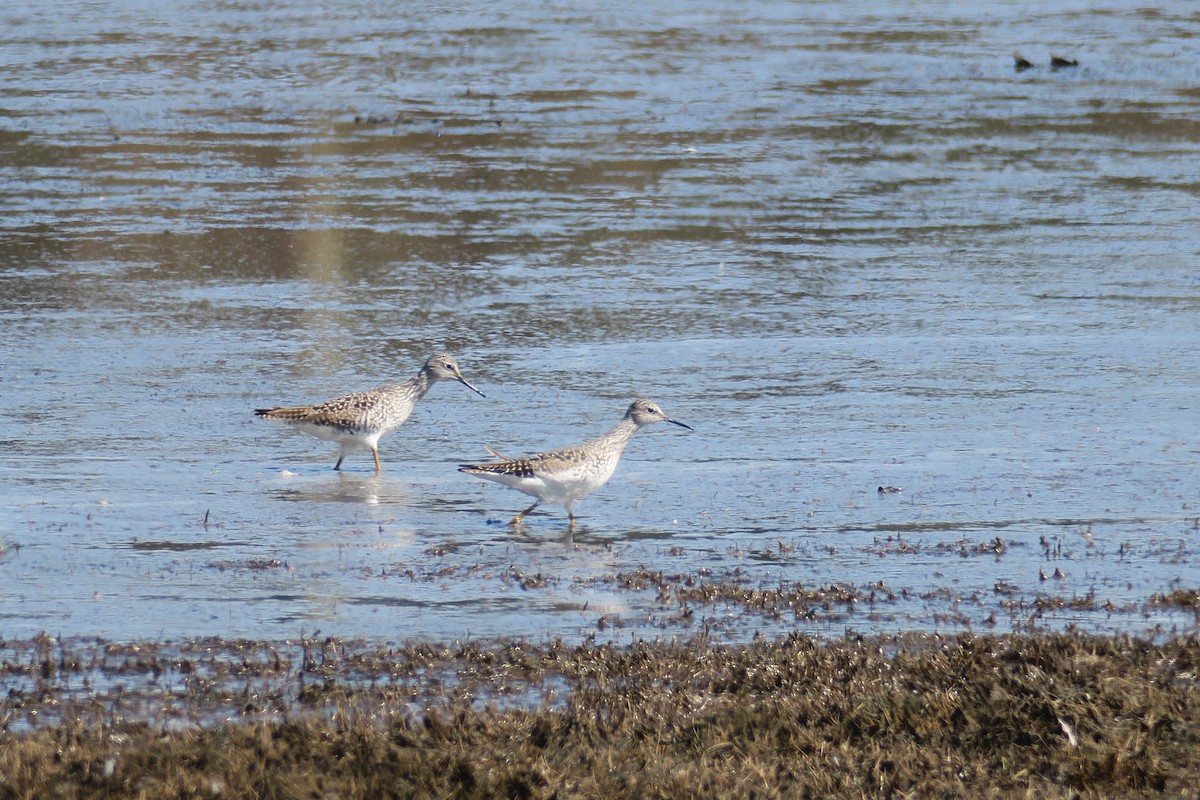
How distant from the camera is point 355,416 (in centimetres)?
1153

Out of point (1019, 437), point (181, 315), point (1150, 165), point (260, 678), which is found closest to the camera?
point (260, 678)

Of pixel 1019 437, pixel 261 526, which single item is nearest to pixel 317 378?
pixel 261 526

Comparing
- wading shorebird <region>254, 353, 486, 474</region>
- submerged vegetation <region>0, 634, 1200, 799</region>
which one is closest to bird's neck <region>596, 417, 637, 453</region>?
wading shorebird <region>254, 353, 486, 474</region>

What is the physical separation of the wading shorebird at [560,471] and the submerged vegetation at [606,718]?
7.42ft

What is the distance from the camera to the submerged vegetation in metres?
6.22

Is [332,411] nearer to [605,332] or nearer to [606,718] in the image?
[605,332]

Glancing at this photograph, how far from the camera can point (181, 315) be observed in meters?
15.7

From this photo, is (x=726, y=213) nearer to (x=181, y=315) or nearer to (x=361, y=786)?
(x=181, y=315)

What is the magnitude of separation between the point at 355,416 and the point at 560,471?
2.00 meters

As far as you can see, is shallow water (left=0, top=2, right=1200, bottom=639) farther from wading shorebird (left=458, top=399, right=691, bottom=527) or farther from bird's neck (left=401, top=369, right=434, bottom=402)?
bird's neck (left=401, top=369, right=434, bottom=402)

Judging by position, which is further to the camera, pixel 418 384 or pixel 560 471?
pixel 418 384

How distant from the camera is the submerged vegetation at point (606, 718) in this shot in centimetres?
622

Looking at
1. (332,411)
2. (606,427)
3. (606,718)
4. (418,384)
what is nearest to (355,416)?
(332,411)

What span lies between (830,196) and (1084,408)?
8.48m
